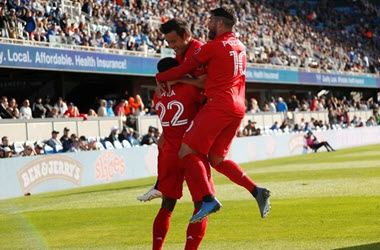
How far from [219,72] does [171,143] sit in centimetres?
81

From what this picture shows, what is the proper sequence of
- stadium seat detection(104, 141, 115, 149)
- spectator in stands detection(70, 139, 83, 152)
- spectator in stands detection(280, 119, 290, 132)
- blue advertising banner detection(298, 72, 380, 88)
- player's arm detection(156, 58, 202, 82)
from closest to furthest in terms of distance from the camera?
player's arm detection(156, 58, 202, 82), spectator in stands detection(70, 139, 83, 152), stadium seat detection(104, 141, 115, 149), spectator in stands detection(280, 119, 290, 132), blue advertising banner detection(298, 72, 380, 88)

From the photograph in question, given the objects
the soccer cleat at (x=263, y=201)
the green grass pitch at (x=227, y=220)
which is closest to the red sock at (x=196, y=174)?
the soccer cleat at (x=263, y=201)

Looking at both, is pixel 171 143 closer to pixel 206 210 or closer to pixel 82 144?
pixel 206 210

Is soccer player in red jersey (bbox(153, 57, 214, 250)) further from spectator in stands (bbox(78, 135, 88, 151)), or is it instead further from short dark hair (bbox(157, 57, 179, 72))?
spectator in stands (bbox(78, 135, 88, 151))

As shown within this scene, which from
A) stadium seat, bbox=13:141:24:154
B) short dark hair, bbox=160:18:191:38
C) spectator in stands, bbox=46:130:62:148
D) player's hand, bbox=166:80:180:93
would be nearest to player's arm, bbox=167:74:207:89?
player's hand, bbox=166:80:180:93

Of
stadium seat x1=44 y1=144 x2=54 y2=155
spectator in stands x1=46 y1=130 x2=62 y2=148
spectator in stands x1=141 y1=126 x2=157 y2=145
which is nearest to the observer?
stadium seat x1=44 y1=144 x2=54 y2=155

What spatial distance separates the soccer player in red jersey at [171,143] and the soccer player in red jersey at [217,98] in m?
0.18

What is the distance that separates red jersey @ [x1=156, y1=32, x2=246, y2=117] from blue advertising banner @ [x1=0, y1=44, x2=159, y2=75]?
18.8 metres


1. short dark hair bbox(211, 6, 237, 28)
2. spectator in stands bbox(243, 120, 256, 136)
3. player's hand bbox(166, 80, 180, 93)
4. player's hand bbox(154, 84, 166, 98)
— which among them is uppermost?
short dark hair bbox(211, 6, 237, 28)

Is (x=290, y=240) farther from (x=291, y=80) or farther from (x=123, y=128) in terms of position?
(x=291, y=80)

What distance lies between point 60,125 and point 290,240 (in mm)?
17380

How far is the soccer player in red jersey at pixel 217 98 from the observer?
7.08m

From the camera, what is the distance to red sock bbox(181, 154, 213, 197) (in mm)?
6980

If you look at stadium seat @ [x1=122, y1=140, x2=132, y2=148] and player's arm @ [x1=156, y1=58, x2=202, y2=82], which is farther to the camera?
stadium seat @ [x1=122, y1=140, x2=132, y2=148]
